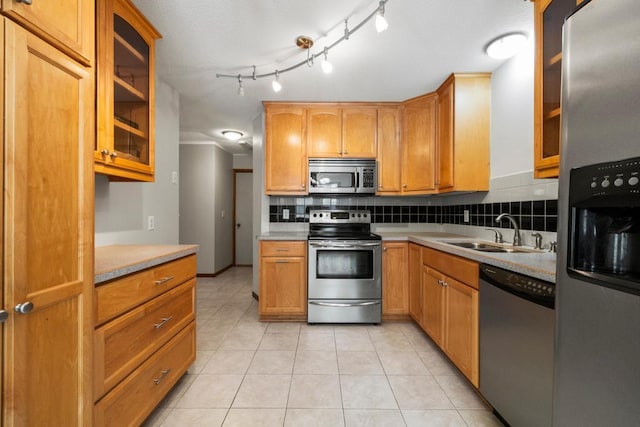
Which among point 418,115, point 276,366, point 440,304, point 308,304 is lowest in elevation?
point 276,366

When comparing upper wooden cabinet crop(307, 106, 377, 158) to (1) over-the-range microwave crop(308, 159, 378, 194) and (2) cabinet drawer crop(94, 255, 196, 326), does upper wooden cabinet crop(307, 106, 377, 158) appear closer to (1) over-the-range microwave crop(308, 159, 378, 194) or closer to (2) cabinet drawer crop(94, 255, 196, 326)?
(1) over-the-range microwave crop(308, 159, 378, 194)

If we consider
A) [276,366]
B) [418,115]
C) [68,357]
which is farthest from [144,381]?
[418,115]

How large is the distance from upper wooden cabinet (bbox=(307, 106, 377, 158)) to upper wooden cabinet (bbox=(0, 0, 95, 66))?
7.23 ft

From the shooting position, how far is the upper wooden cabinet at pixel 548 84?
1.42 m

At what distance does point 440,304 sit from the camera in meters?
2.16

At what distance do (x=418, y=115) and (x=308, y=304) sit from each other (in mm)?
2269

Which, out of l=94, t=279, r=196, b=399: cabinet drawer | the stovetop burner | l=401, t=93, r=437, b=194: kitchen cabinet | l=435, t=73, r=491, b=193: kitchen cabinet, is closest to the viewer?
l=94, t=279, r=196, b=399: cabinet drawer

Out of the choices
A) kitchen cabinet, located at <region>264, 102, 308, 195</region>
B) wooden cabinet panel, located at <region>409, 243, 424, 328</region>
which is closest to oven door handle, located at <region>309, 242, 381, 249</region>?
wooden cabinet panel, located at <region>409, 243, 424, 328</region>

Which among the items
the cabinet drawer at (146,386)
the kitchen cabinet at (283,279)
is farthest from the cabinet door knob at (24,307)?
the kitchen cabinet at (283,279)

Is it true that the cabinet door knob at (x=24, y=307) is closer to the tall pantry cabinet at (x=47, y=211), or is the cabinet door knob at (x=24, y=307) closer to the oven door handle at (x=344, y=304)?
the tall pantry cabinet at (x=47, y=211)

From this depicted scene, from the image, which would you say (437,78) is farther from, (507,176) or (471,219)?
(471,219)

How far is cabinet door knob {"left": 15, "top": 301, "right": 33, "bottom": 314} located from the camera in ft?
2.54

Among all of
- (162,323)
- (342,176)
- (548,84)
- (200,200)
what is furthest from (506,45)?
(200,200)

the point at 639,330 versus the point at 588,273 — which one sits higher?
the point at 588,273
